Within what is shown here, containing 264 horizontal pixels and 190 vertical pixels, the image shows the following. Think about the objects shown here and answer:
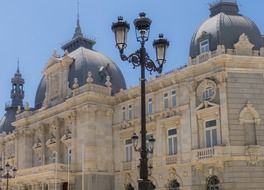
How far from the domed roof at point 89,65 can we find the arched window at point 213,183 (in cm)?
1723

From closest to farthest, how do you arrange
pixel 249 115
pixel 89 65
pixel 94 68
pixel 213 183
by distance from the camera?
pixel 249 115 → pixel 213 183 → pixel 89 65 → pixel 94 68

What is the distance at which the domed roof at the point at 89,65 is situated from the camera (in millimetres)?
51219

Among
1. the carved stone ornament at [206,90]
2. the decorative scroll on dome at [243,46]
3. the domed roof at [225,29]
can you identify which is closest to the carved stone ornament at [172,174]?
the carved stone ornament at [206,90]

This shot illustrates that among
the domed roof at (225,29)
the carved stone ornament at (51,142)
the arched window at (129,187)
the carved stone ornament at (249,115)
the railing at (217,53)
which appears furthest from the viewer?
the carved stone ornament at (51,142)

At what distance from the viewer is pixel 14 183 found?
54.7 metres

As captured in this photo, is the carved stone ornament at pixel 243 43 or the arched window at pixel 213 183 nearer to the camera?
the arched window at pixel 213 183

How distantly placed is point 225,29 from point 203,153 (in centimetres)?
1019

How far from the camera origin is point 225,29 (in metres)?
38.8

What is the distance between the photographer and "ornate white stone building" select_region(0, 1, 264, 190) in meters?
36.1

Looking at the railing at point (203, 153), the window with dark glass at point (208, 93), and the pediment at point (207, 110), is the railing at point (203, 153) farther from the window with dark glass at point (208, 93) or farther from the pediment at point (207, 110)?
the window with dark glass at point (208, 93)

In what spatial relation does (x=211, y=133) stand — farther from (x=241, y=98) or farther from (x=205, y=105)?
(x=241, y=98)

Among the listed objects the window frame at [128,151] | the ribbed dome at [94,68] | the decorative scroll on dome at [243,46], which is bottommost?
the window frame at [128,151]

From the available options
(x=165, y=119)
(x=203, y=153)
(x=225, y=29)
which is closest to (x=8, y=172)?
(x=165, y=119)

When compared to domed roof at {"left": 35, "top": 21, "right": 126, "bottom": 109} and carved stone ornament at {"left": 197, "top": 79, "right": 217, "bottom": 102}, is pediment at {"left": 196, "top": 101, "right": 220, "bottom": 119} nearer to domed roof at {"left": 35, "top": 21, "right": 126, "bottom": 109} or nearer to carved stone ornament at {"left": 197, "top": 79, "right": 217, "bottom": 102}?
carved stone ornament at {"left": 197, "top": 79, "right": 217, "bottom": 102}
